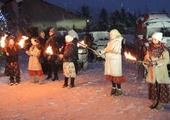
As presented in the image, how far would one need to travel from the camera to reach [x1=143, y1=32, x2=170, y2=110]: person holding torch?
8219 mm

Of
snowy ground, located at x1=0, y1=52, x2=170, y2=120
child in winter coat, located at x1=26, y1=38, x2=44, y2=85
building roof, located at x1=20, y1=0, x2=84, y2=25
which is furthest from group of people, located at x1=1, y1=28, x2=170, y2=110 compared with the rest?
building roof, located at x1=20, y1=0, x2=84, y2=25

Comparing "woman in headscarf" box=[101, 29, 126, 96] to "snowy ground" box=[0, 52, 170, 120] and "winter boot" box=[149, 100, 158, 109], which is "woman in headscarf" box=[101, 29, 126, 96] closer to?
"snowy ground" box=[0, 52, 170, 120]

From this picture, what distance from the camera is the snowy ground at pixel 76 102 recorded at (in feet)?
26.2

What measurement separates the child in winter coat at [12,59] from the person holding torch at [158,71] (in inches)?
220

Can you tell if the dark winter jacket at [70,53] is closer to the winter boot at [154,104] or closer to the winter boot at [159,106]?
the winter boot at [154,104]

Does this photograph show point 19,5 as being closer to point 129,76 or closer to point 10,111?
point 129,76

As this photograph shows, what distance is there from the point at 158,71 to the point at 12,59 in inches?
237

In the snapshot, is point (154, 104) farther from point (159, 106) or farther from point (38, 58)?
point (38, 58)

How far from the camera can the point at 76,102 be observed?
9367 millimetres

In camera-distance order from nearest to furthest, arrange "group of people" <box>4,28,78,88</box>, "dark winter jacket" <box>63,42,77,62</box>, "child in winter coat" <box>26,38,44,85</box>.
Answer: "dark winter jacket" <box>63,42,77,62</box>, "group of people" <box>4,28,78,88</box>, "child in winter coat" <box>26,38,44,85</box>

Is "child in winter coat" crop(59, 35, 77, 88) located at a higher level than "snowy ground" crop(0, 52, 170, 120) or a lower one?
higher

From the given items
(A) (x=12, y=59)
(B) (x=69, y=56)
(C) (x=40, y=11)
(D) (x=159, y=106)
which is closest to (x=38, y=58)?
(A) (x=12, y=59)

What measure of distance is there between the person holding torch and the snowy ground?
33 centimetres

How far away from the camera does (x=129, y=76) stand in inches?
550
